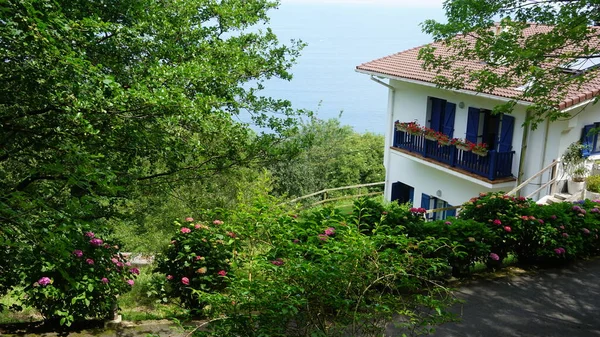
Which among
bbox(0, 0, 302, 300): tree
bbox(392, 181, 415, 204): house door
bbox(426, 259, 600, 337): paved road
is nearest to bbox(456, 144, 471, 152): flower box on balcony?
bbox(392, 181, 415, 204): house door

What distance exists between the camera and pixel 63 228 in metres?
4.08

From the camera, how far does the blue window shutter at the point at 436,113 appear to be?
19.1m

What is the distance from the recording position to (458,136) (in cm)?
1847

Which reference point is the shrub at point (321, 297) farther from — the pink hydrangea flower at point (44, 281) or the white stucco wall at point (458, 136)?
the white stucco wall at point (458, 136)

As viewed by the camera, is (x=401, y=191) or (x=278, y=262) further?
(x=401, y=191)

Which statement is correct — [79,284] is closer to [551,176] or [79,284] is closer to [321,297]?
[321,297]

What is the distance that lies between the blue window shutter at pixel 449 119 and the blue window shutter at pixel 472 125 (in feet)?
2.83

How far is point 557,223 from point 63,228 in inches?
321

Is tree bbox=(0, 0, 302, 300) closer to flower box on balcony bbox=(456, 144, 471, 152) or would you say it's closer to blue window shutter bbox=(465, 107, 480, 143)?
flower box on balcony bbox=(456, 144, 471, 152)

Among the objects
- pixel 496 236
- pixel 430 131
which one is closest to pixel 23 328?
pixel 496 236

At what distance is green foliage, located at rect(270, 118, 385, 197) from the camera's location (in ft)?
113

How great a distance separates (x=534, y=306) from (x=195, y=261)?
487cm

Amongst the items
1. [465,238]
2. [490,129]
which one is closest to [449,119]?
[490,129]

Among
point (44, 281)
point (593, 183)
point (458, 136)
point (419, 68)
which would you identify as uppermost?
point (419, 68)
